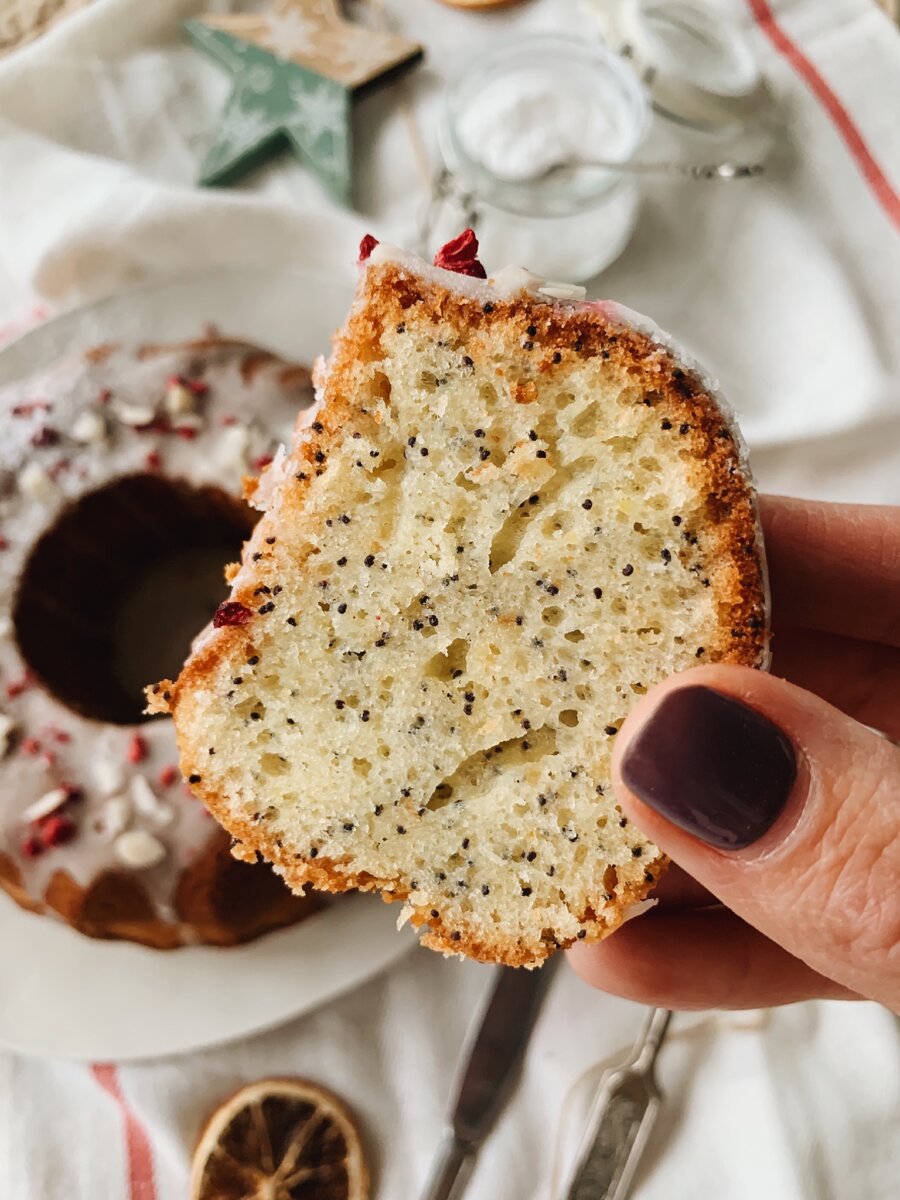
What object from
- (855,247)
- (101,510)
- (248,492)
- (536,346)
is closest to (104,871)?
(101,510)

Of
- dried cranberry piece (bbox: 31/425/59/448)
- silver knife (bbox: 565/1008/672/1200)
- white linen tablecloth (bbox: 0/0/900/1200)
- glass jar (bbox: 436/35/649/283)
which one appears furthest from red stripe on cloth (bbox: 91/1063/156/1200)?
glass jar (bbox: 436/35/649/283)

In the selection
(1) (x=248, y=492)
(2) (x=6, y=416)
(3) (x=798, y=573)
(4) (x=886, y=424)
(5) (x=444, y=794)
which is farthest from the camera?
(4) (x=886, y=424)

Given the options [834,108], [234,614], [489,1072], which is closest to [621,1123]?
[489,1072]

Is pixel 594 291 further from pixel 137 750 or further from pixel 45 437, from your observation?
pixel 137 750

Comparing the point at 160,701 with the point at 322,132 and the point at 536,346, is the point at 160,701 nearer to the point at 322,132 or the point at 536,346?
the point at 536,346

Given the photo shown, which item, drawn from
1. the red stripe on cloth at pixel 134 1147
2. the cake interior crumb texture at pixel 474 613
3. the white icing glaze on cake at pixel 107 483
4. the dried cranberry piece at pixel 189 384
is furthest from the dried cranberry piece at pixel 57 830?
the dried cranberry piece at pixel 189 384

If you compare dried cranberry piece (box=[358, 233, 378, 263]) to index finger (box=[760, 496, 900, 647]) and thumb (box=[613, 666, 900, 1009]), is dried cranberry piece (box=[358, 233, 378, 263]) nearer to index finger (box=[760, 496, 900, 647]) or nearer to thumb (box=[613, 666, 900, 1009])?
thumb (box=[613, 666, 900, 1009])
